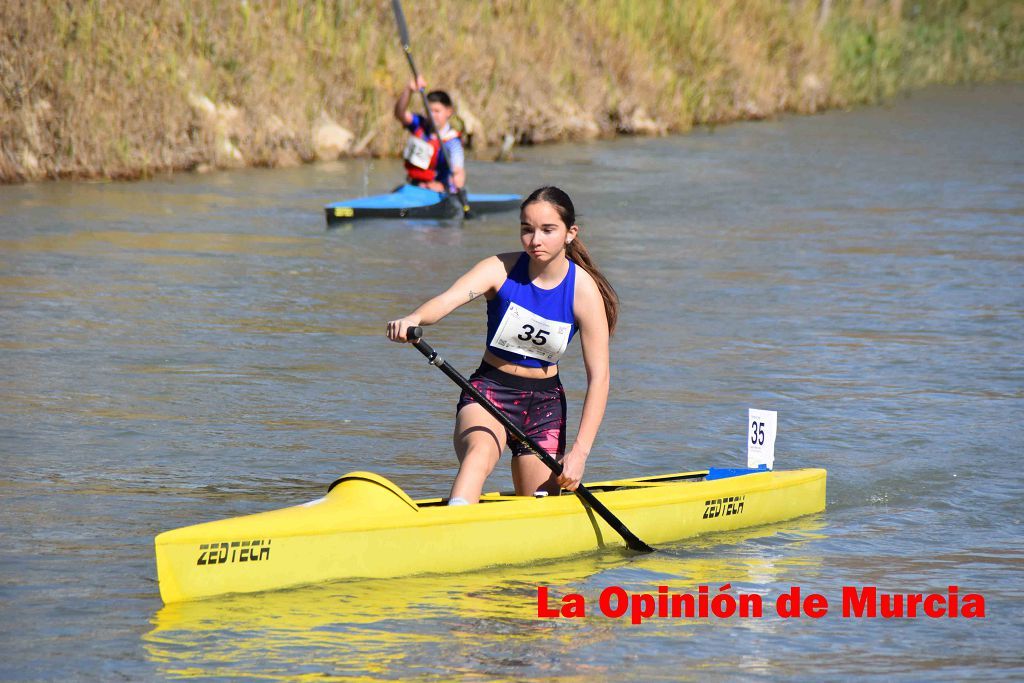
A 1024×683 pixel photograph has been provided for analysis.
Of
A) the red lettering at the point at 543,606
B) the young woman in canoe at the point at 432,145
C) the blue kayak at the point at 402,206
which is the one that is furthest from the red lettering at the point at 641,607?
the blue kayak at the point at 402,206

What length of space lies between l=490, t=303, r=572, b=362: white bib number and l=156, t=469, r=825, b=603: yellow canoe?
1.84 feet

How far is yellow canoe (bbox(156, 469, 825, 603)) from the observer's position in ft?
16.8

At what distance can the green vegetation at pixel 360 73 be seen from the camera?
17.4 meters

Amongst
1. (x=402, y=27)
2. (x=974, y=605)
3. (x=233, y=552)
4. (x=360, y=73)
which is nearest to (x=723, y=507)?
(x=974, y=605)

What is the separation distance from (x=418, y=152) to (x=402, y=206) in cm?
55

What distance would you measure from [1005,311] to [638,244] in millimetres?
3998

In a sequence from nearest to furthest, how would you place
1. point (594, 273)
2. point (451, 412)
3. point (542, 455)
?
1. point (542, 455)
2. point (594, 273)
3. point (451, 412)

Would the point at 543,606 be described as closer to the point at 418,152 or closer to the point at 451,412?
the point at 451,412

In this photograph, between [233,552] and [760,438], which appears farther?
[760,438]

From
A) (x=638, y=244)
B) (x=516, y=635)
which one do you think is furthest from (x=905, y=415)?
(x=638, y=244)

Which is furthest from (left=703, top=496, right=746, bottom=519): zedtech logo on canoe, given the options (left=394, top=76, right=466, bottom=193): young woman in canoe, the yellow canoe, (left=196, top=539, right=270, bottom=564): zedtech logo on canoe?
(left=394, top=76, right=466, bottom=193): young woman in canoe

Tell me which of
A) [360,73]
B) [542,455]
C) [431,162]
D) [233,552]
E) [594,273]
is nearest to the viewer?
[233,552]

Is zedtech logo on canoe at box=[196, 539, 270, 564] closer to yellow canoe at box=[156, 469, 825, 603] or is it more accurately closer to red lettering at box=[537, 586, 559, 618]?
yellow canoe at box=[156, 469, 825, 603]

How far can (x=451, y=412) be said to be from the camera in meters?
8.28
